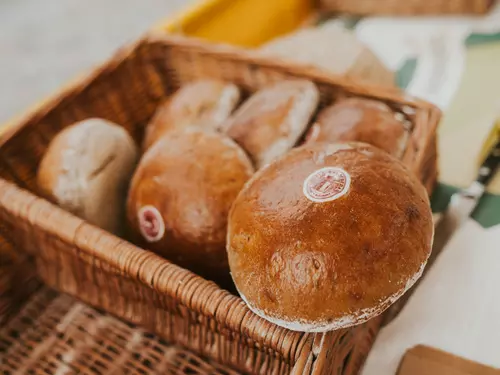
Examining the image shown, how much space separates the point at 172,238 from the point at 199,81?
33 centimetres

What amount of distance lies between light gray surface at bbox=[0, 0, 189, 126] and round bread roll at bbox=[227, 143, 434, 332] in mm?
1537

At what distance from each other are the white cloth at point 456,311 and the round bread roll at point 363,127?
0.51ft

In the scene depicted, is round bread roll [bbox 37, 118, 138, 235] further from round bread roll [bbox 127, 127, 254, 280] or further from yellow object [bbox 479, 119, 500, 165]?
yellow object [bbox 479, 119, 500, 165]

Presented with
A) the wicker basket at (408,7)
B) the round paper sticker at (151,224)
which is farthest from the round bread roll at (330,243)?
the wicker basket at (408,7)

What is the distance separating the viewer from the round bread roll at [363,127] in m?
0.73

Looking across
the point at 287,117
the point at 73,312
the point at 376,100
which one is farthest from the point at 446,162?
the point at 73,312

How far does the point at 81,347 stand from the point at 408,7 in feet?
3.44

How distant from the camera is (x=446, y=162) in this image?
91cm

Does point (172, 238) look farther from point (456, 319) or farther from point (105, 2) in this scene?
point (105, 2)

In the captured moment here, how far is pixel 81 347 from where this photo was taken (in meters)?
0.75

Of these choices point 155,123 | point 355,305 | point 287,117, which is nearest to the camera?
point 355,305

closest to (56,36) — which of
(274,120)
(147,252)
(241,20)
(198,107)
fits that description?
(241,20)

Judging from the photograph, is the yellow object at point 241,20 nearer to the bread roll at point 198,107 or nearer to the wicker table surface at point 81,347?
the bread roll at point 198,107

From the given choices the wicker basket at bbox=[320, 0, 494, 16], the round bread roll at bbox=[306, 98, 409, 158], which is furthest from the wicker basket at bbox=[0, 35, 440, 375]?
the wicker basket at bbox=[320, 0, 494, 16]
